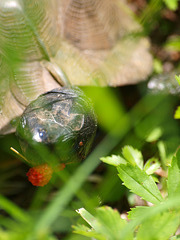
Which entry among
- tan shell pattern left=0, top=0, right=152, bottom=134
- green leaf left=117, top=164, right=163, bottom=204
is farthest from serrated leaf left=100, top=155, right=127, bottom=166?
tan shell pattern left=0, top=0, right=152, bottom=134

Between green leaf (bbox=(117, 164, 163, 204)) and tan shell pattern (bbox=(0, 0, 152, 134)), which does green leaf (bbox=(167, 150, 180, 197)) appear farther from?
tan shell pattern (bbox=(0, 0, 152, 134))

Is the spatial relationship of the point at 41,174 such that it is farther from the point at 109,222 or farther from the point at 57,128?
the point at 109,222

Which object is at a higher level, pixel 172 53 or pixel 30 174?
pixel 30 174

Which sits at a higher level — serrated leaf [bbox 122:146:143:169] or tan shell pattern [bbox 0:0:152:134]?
tan shell pattern [bbox 0:0:152:134]

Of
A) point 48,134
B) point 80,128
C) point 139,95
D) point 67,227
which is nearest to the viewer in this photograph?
point 48,134

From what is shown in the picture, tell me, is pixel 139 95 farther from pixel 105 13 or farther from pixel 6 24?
pixel 6 24

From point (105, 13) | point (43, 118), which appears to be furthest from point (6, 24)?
point (105, 13)

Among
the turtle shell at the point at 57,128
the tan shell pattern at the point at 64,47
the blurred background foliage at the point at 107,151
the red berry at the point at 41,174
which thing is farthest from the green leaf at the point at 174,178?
the tan shell pattern at the point at 64,47
